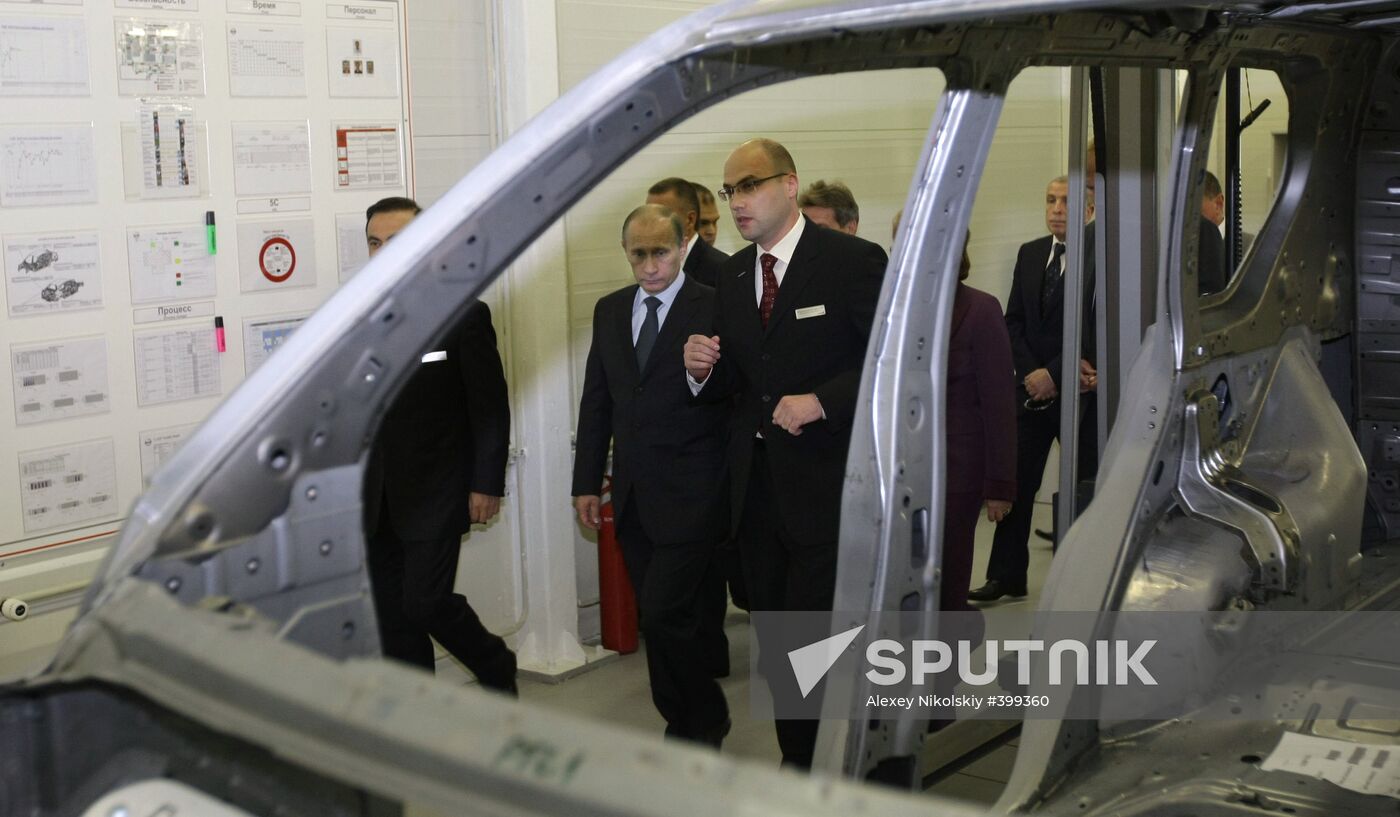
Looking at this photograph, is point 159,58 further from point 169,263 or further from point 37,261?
point 37,261

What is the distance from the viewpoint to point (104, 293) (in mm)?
5094

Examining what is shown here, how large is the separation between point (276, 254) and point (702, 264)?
1.80 metres

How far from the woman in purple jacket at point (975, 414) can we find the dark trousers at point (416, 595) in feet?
6.36

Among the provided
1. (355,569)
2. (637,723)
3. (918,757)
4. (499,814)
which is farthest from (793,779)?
(637,723)

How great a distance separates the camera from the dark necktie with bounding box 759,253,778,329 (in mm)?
5285

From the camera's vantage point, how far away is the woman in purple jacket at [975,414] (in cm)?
594

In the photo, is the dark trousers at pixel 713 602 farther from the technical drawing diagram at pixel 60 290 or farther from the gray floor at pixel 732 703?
the technical drawing diagram at pixel 60 290

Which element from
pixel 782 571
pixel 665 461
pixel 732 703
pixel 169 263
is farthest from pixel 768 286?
pixel 169 263

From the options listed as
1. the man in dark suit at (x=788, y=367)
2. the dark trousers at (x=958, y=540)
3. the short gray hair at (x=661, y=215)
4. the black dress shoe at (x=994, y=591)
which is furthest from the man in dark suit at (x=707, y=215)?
the black dress shoe at (x=994, y=591)

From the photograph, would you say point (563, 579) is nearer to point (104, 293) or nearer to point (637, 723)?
point (637, 723)

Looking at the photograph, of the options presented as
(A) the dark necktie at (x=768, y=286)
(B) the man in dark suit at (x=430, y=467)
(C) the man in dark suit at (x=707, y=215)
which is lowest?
(B) the man in dark suit at (x=430, y=467)

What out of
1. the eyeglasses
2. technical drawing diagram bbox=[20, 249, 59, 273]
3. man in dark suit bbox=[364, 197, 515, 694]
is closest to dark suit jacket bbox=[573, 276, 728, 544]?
man in dark suit bbox=[364, 197, 515, 694]

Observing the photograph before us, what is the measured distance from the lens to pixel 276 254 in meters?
5.64

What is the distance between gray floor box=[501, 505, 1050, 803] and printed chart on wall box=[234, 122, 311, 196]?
237 centimetres
